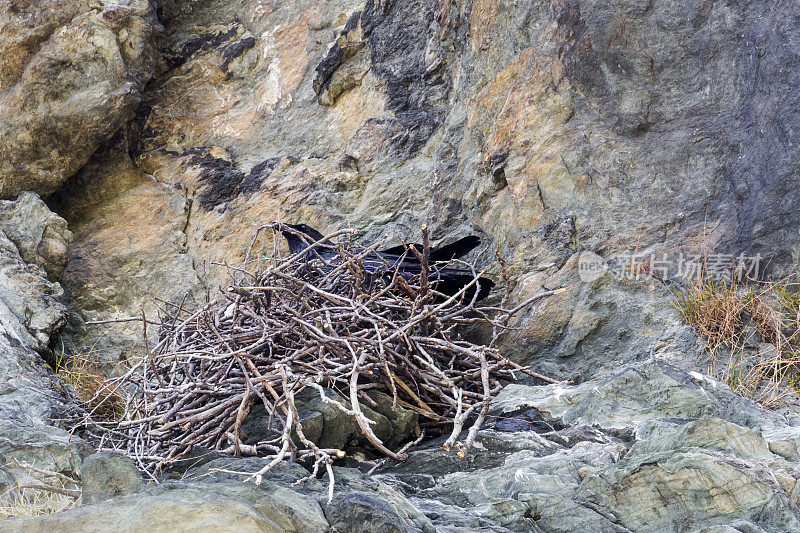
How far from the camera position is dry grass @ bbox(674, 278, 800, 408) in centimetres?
320

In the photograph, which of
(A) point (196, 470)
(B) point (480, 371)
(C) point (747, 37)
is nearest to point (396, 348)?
(B) point (480, 371)

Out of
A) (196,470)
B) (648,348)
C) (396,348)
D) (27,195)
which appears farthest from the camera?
(27,195)

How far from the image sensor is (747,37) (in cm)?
384

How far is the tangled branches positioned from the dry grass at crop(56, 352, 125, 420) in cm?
80

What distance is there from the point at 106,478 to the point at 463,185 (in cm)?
306

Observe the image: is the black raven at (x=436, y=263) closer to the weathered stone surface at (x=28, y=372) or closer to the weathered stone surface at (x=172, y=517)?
the weathered stone surface at (x=28, y=372)

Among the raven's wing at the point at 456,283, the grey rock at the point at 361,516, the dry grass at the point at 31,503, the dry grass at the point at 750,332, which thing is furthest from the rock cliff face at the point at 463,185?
the dry grass at the point at 31,503

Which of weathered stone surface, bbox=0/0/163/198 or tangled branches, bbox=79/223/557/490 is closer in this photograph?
tangled branches, bbox=79/223/557/490

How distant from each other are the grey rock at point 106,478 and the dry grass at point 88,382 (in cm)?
173

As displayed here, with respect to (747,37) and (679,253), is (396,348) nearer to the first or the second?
(679,253)

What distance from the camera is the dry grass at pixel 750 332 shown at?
3.20 meters

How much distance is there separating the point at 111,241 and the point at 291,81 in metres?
1.84

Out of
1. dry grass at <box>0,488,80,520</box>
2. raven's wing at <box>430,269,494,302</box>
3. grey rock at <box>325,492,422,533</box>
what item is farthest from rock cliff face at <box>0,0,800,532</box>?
dry grass at <box>0,488,80,520</box>

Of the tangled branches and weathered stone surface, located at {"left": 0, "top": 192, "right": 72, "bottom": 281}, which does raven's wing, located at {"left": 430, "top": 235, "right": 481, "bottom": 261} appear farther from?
weathered stone surface, located at {"left": 0, "top": 192, "right": 72, "bottom": 281}
